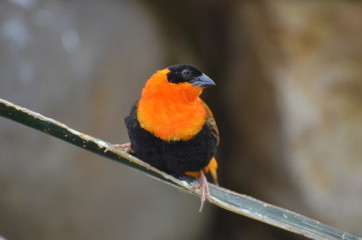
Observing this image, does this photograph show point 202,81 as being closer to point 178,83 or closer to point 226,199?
point 178,83

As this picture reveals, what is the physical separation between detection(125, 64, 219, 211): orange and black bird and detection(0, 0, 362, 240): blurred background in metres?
2.26

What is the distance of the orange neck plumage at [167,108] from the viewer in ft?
7.07

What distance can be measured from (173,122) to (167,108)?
0.07 metres

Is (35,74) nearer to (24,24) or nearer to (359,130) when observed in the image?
(24,24)

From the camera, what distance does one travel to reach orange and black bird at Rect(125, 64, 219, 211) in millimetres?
2152

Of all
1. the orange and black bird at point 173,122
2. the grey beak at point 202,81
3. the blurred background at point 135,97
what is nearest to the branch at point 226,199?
the orange and black bird at point 173,122

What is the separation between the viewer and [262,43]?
186 inches

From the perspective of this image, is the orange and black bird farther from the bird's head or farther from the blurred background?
the blurred background

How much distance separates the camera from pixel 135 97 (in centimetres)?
473

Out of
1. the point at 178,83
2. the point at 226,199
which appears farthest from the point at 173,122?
the point at 226,199

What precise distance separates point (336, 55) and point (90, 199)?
7.95ft

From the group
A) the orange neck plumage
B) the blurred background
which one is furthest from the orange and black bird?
the blurred background

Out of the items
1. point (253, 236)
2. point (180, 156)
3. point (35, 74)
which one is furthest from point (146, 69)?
point (180, 156)

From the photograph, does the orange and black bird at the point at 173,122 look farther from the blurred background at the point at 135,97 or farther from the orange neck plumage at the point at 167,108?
the blurred background at the point at 135,97
